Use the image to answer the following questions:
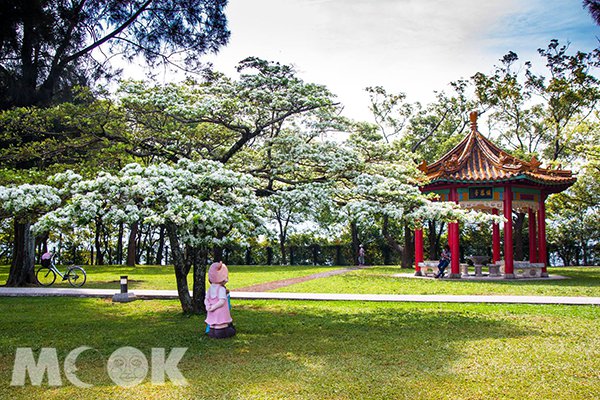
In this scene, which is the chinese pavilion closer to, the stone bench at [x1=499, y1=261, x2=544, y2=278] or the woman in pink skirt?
the stone bench at [x1=499, y1=261, x2=544, y2=278]

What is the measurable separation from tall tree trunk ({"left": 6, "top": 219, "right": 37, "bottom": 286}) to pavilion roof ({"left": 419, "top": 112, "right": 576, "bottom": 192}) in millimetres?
15085

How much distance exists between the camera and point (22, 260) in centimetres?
1984

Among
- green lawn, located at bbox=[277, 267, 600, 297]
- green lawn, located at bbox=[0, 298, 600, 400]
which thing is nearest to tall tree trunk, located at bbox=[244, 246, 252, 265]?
green lawn, located at bbox=[277, 267, 600, 297]

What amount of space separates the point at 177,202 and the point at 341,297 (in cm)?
753

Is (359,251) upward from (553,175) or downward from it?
downward

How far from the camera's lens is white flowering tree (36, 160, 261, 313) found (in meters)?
9.04

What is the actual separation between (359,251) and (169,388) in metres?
30.0

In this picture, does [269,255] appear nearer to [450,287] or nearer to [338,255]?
[338,255]

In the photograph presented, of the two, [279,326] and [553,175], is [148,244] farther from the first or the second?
[279,326]

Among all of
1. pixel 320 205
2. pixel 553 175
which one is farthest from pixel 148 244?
pixel 320 205

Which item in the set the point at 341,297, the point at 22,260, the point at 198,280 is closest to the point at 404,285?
the point at 341,297

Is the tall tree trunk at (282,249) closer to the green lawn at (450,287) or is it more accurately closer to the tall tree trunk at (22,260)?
the green lawn at (450,287)

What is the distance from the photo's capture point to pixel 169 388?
22.1 feet

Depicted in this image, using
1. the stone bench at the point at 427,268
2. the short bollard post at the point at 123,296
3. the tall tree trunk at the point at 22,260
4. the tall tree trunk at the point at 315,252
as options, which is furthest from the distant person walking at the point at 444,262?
the tall tree trunk at the point at 315,252
